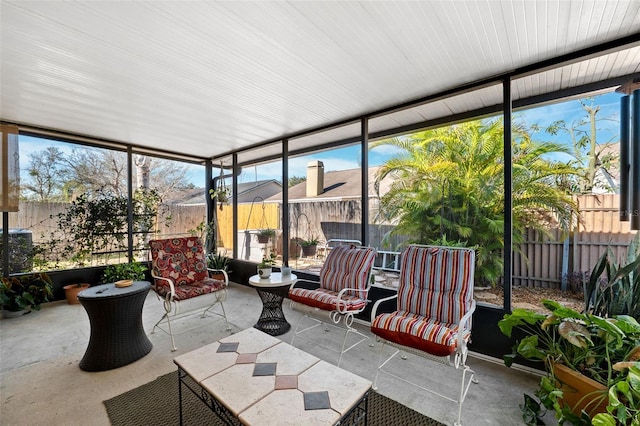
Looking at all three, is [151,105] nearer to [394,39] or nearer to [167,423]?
[394,39]

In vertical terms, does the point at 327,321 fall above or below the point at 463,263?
below

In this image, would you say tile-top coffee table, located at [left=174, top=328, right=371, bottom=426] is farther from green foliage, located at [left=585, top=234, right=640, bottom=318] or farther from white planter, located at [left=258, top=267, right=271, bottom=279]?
green foliage, located at [left=585, top=234, right=640, bottom=318]

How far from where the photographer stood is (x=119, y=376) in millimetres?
2389

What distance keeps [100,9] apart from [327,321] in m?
3.66

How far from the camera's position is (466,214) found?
3.85 metres

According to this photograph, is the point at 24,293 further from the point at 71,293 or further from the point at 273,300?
the point at 273,300

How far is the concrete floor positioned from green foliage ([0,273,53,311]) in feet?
0.87

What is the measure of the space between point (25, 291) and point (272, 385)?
181 inches

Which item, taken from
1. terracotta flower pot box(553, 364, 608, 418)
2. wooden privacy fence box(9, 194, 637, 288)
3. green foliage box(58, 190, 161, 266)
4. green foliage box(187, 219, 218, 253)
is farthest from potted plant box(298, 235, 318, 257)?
terracotta flower pot box(553, 364, 608, 418)

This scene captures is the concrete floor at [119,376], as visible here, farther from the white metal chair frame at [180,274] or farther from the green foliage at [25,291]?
the white metal chair frame at [180,274]

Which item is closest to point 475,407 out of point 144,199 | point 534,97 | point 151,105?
point 534,97

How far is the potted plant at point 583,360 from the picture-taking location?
5.08 feet

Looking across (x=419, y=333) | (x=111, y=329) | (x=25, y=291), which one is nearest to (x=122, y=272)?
(x=25, y=291)

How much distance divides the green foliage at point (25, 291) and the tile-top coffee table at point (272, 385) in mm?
3725
